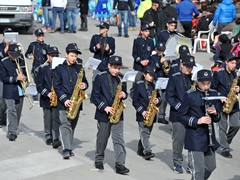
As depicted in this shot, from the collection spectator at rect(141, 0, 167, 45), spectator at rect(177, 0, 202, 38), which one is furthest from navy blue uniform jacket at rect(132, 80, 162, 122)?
spectator at rect(177, 0, 202, 38)

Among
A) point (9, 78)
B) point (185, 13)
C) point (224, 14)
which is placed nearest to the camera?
point (9, 78)

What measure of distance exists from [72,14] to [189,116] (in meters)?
16.8

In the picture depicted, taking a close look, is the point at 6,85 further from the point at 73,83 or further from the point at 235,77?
the point at 235,77

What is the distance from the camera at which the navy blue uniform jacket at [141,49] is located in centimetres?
1580

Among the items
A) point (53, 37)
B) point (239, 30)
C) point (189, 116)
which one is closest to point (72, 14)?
point (53, 37)

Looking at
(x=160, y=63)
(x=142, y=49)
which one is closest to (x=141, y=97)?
(x=160, y=63)

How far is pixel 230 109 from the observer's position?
12172mm

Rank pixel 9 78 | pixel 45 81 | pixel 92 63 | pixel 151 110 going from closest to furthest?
pixel 151 110 < pixel 45 81 < pixel 9 78 < pixel 92 63

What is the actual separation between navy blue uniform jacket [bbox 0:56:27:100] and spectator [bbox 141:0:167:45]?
7174 mm

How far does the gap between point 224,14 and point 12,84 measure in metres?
10.2

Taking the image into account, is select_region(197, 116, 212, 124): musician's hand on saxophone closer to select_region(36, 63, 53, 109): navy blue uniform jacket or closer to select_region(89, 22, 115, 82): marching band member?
select_region(36, 63, 53, 109): navy blue uniform jacket

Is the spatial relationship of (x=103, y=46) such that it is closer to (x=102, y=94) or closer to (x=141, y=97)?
(x=141, y=97)

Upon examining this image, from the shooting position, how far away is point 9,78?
12633 mm

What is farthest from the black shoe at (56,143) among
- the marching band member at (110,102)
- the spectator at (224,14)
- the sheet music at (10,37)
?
the spectator at (224,14)
